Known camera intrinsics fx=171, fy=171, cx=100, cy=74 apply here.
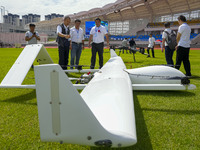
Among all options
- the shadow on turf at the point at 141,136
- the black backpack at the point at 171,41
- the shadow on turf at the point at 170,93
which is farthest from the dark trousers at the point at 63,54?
the shadow on turf at the point at 141,136

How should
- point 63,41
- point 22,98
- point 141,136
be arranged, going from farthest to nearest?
point 63,41 < point 22,98 < point 141,136

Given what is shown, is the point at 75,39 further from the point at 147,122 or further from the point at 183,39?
the point at 147,122

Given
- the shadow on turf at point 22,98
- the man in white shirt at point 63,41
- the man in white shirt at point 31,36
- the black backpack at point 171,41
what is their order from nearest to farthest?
the shadow on turf at point 22,98 → the man in white shirt at point 63,41 → the black backpack at point 171,41 → the man in white shirt at point 31,36

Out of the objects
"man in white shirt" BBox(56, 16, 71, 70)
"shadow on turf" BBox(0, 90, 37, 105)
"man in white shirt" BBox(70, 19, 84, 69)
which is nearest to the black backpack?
"man in white shirt" BBox(70, 19, 84, 69)

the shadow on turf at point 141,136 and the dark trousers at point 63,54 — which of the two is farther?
the dark trousers at point 63,54

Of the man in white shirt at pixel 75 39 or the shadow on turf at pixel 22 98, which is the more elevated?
the man in white shirt at pixel 75 39

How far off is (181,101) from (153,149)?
5.99 ft

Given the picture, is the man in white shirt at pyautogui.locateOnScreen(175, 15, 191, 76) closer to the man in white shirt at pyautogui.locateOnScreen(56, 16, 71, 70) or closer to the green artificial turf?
the green artificial turf

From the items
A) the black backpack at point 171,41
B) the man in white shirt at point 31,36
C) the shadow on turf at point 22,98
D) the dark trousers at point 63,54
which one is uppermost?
the man in white shirt at point 31,36

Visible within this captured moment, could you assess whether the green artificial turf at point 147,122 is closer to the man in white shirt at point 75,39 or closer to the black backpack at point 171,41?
the black backpack at point 171,41

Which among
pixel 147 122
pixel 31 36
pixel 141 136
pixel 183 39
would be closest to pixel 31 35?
pixel 31 36

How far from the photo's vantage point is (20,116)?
8.25ft

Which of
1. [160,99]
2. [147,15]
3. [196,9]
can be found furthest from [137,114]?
[147,15]

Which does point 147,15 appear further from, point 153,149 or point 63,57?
point 153,149
